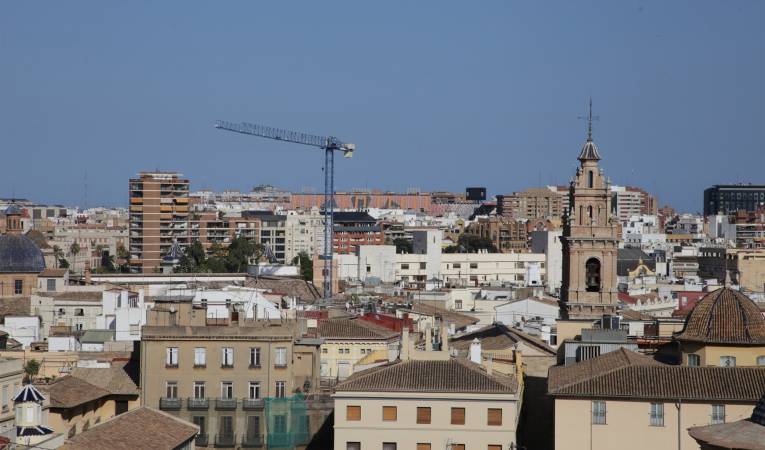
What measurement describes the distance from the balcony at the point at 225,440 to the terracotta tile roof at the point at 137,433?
3.93 meters

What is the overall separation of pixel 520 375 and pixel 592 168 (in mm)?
16114

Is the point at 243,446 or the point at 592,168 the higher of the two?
the point at 592,168

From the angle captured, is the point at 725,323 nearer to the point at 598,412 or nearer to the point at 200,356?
the point at 598,412

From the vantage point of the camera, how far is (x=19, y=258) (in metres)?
80.4

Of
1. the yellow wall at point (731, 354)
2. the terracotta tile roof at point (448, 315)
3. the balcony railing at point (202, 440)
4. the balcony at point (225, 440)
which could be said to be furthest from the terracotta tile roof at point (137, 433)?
the terracotta tile roof at point (448, 315)

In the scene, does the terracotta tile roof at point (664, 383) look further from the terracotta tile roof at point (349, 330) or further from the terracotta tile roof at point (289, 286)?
the terracotta tile roof at point (289, 286)

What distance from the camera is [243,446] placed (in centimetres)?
4503

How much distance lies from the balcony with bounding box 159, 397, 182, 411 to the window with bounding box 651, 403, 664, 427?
38.7ft

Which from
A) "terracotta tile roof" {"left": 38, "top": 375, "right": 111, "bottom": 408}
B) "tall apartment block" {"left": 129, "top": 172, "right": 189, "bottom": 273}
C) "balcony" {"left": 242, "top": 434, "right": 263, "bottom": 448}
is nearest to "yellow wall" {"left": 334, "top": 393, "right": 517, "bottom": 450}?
"balcony" {"left": 242, "top": 434, "right": 263, "bottom": 448}

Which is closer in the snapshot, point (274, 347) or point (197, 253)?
point (274, 347)

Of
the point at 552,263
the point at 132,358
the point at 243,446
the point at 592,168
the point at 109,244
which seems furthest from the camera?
the point at 109,244

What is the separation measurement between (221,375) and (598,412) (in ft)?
33.2

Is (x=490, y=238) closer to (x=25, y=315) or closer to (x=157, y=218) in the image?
(x=157, y=218)

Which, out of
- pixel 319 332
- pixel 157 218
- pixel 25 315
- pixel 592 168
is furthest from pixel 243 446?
pixel 157 218
